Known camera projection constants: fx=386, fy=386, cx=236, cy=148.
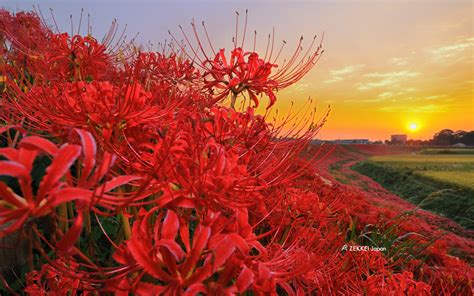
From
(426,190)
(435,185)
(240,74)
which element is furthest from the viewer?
(435,185)

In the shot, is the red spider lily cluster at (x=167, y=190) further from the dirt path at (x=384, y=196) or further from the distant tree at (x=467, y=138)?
the distant tree at (x=467, y=138)

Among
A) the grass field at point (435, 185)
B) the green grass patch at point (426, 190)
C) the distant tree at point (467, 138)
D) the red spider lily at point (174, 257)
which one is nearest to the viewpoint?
the red spider lily at point (174, 257)

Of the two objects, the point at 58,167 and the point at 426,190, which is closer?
the point at 58,167

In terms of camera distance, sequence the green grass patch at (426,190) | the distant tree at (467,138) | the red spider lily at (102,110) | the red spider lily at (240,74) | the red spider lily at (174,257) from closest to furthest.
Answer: the red spider lily at (174,257) < the red spider lily at (102,110) < the red spider lily at (240,74) < the green grass patch at (426,190) < the distant tree at (467,138)

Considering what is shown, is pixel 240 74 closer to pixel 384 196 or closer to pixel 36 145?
pixel 36 145

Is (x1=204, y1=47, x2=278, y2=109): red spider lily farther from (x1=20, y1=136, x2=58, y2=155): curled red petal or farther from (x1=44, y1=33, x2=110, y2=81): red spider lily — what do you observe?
(x1=20, y1=136, x2=58, y2=155): curled red petal

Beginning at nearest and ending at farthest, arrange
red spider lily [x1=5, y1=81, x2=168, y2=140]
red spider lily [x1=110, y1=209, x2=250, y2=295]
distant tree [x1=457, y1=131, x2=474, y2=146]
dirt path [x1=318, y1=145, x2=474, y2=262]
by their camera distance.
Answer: red spider lily [x1=110, y1=209, x2=250, y2=295] → red spider lily [x1=5, y1=81, x2=168, y2=140] → dirt path [x1=318, y1=145, x2=474, y2=262] → distant tree [x1=457, y1=131, x2=474, y2=146]

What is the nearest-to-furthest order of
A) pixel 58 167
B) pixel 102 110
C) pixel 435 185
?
1. pixel 58 167
2. pixel 102 110
3. pixel 435 185

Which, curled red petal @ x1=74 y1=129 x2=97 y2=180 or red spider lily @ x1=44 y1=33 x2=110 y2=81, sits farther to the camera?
red spider lily @ x1=44 y1=33 x2=110 y2=81

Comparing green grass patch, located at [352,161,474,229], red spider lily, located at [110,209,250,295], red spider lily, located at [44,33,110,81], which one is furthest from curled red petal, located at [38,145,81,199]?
green grass patch, located at [352,161,474,229]

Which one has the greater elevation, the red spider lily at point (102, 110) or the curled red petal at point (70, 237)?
the red spider lily at point (102, 110)

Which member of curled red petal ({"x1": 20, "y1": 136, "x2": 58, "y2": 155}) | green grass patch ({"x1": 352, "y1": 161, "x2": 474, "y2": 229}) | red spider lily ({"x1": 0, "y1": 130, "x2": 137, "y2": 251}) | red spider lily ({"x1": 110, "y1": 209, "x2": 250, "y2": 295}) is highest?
curled red petal ({"x1": 20, "y1": 136, "x2": 58, "y2": 155})

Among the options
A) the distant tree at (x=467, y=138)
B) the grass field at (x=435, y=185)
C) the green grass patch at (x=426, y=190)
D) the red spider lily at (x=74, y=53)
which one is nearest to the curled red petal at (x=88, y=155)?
the red spider lily at (x=74, y=53)

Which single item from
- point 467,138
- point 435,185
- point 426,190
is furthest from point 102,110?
point 467,138
